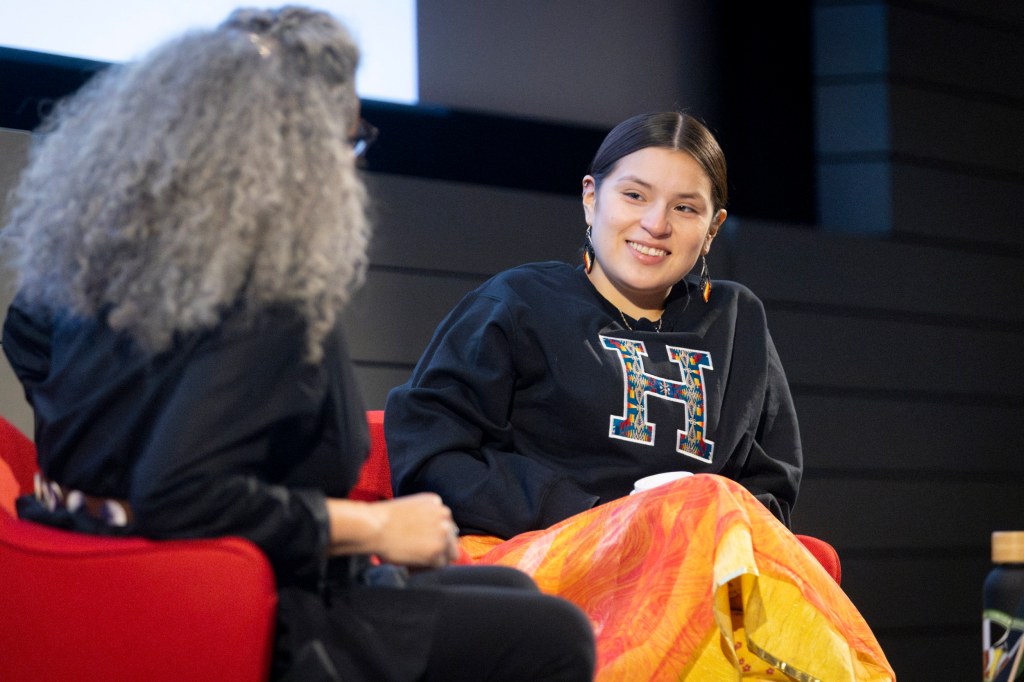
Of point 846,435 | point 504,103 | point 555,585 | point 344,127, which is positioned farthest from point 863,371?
point 344,127

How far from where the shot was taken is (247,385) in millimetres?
1085

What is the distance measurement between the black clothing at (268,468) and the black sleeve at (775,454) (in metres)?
1.18

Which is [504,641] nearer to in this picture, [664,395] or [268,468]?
[268,468]

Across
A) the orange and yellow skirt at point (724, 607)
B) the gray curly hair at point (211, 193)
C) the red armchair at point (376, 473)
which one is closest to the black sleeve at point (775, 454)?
the red armchair at point (376, 473)

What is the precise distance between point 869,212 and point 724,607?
7.79ft

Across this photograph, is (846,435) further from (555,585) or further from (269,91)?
(269,91)

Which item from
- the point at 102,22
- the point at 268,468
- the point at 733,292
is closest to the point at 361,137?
the point at 268,468

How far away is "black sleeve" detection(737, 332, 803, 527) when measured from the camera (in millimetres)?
2324

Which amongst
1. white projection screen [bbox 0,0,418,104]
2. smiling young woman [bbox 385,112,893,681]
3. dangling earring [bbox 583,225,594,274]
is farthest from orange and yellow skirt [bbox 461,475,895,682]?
white projection screen [bbox 0,0,418,104]

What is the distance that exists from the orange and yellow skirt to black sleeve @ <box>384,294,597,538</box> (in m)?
0.38

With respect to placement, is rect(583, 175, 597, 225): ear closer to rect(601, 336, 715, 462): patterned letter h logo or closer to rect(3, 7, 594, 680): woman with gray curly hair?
rect(601, 336, 715, 462): patterned letter h logo

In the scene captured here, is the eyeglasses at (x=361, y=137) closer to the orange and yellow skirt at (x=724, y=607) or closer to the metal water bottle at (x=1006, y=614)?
the orange and yellow skirt at (x=724, y=607)

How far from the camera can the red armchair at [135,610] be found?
110 cm

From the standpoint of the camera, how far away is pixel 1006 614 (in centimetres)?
196
